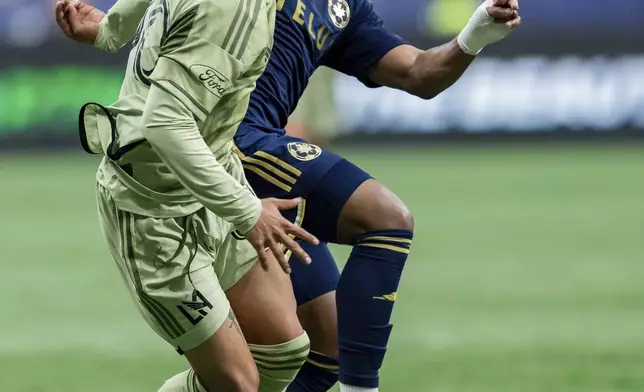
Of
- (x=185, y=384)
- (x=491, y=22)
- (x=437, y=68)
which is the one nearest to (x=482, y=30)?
(x=491, y=22)

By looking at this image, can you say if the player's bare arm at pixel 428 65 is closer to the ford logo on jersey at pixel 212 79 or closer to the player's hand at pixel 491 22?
the player's hand at pixel 491 22

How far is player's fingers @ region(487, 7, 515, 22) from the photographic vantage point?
16.2 ft

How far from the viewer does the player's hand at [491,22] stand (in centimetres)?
494

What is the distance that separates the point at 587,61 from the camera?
18.4m

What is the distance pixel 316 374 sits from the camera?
5.28m

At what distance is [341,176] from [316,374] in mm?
1041

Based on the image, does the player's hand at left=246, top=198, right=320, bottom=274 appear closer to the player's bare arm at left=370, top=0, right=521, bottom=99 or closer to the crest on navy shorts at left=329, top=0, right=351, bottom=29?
the crest on navy shorts at left=329, top=0, right=351, bottom=29

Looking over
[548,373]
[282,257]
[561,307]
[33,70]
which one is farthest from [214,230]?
[33,70]

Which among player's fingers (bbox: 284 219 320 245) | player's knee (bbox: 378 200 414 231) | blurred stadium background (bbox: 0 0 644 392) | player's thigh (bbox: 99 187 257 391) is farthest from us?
blurred stadium background (bbox: 0 0 644 392)

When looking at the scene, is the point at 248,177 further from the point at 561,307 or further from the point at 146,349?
the point at 561,307

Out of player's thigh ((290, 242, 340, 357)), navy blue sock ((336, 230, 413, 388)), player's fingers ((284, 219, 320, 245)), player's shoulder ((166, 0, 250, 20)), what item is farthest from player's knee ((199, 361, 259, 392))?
player's shoulder ((166, 0, 250, 20))

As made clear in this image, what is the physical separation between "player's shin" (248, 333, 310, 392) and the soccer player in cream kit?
14 centimetres

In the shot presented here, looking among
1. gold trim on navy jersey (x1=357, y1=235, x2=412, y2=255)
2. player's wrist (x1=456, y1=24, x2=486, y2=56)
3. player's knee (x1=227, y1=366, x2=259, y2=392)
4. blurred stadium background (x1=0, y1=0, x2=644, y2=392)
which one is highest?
player's wrist (x1=456, y1=24, x2=486, y2=56)

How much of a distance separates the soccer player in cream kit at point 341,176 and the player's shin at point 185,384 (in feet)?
1.74
